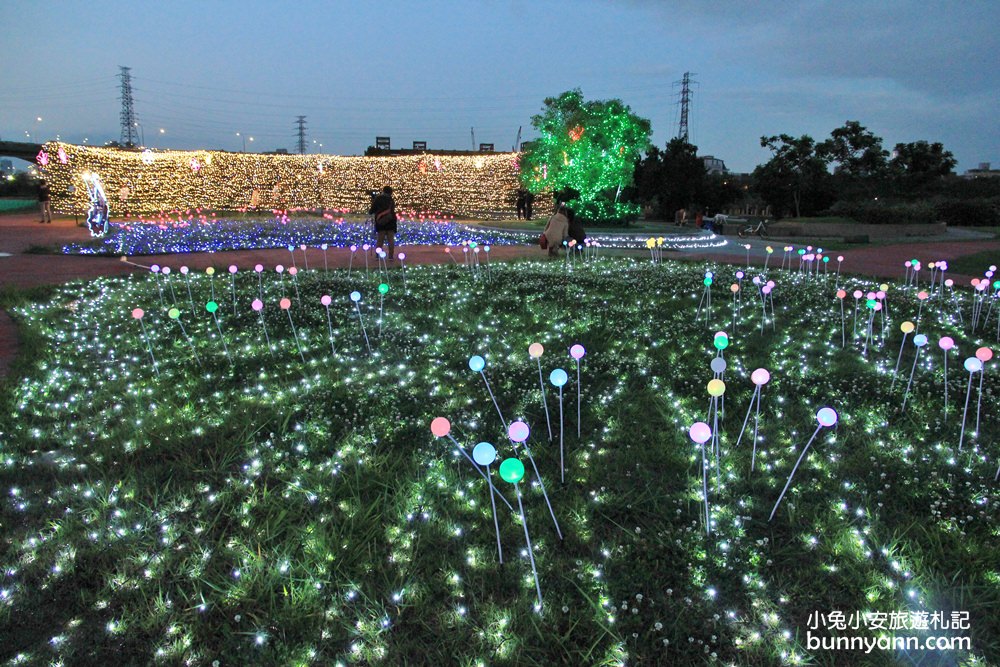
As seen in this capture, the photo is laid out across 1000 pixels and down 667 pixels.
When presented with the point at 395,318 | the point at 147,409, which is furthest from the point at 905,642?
the point at 395,318

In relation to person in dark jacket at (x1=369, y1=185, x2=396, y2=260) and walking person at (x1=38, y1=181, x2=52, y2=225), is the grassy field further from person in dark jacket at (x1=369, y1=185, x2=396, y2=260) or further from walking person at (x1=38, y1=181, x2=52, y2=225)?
walking person at (x1=38, y1=181, x2=52, y2=225)

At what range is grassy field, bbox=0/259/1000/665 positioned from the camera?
203cm

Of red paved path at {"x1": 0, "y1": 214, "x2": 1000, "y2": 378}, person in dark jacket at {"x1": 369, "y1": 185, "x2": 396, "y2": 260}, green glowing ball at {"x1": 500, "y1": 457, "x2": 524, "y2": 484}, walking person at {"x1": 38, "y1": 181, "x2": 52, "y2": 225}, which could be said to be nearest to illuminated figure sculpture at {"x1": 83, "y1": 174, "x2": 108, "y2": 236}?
red paved path at {"x1": 0, "y1": 214, "x2": 1000, "y2": 378}

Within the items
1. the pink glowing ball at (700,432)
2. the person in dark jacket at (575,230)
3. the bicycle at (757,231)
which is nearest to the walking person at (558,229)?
the person in dark jacket at (575,230)

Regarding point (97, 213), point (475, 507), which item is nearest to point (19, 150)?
point (97, 213)

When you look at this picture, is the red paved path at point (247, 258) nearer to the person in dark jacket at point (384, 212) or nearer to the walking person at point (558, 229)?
the person in dark jacket at point (384, 212)

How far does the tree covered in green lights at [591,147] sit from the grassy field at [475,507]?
58.5 feet

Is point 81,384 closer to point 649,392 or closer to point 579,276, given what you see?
point 649,392

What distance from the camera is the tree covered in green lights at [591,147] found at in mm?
21594

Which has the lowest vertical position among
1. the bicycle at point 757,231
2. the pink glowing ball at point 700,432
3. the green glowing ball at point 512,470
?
the green glowing ball at point 512,470

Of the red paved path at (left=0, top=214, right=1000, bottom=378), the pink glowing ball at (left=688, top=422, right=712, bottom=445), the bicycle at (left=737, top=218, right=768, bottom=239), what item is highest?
the bicycle at (left=737, top=218, right=768, bottom=239)

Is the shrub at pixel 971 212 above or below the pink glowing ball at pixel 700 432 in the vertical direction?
above

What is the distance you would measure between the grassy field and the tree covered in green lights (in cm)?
1783

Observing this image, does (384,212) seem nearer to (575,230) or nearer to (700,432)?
(575,230)
